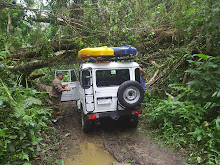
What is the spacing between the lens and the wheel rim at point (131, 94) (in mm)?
4840

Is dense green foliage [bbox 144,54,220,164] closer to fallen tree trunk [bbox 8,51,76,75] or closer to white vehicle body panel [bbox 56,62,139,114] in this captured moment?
white vehicle body panel [bbox 56,62,139,114]

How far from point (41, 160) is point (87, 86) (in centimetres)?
215

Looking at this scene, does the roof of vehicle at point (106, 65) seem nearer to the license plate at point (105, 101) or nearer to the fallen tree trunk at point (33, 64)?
the license plate at point (105, 101)

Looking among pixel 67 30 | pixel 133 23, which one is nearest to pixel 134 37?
pixel 133 23

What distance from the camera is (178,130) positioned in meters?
4.51

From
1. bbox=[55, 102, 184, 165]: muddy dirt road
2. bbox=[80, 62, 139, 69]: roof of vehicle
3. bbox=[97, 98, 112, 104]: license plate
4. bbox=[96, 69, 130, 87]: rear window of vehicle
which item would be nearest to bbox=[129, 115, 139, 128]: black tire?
bbox=[55, 102, 184, 165]: muddy dirt road

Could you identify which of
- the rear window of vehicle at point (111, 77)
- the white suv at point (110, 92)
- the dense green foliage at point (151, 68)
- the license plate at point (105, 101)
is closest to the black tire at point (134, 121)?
the white suv at point (110, 92)

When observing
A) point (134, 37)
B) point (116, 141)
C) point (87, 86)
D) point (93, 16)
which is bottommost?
point (116, 141)

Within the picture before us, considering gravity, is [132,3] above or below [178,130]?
above

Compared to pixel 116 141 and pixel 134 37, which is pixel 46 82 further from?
pixel 116 141

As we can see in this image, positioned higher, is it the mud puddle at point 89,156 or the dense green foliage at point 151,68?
the dense green foliage at point 151,68

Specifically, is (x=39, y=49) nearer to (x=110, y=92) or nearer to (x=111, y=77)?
(x=111, y=77)

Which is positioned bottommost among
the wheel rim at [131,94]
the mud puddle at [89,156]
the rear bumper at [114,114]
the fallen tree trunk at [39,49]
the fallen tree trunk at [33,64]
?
the mud puddle at [89,156]

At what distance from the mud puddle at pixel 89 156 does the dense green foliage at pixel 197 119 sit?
1.62 metres
